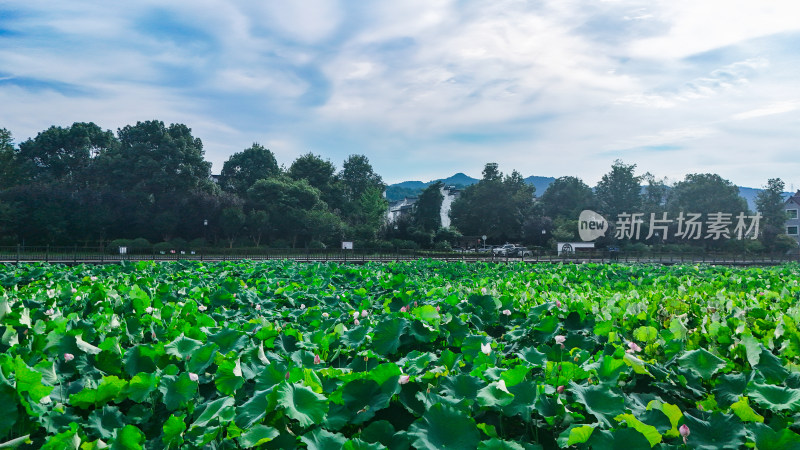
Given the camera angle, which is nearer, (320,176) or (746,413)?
(746,413)

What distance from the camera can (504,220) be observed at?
204 ft

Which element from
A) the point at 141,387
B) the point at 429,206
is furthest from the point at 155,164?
the point at 141,387

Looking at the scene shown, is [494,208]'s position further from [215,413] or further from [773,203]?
[215,413]

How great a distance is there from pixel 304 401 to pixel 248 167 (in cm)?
6386

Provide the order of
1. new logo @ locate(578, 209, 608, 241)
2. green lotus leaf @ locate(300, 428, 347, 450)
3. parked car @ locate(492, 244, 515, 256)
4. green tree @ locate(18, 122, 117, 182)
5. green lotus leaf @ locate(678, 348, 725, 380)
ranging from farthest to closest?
1. new logo @ locate(578, 209, 608, 241)
2. green tree @ locate(18, 122, 117, 182)
3. parked car @ locate(492, 244, 515, 256)
4. green lotus leaf @ locate(678, 348, 725, 380)
5. green lotus leaf @ locate(300, 428, 347, 450)

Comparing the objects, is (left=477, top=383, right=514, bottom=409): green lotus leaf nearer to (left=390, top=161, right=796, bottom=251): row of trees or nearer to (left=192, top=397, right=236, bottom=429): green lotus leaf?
(left=192, top=397, right=236, bottom=429): green lotus leaf

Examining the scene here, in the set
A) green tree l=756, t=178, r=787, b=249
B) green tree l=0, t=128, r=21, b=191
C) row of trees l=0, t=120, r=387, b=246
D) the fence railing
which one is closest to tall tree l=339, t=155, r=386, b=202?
row of trees l=0, t=120, r=387, b=246

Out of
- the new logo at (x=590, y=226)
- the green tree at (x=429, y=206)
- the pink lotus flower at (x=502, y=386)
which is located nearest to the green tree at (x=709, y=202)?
the new logo at (x=590, y=226)

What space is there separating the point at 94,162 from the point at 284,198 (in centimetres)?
1829

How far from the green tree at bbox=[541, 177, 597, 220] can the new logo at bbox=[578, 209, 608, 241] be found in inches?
251

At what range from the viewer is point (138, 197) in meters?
43.8

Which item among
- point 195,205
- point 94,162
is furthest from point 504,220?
point 94,162

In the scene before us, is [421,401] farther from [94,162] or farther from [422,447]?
[94,162]

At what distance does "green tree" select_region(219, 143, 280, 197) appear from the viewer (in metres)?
61.8
